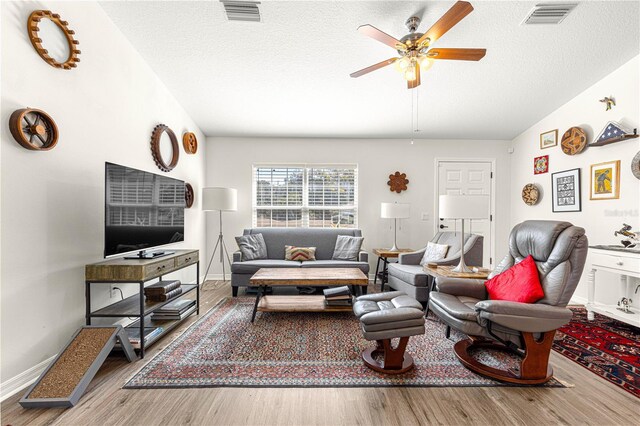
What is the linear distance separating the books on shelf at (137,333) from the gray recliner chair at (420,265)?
2625 mm

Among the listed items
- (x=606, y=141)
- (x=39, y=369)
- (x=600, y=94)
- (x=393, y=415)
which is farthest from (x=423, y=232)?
(x=39, y=369)

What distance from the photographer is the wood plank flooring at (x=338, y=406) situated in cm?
144

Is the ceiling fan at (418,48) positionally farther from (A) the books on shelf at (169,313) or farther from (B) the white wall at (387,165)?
(A) the books on shelf at (169,313)

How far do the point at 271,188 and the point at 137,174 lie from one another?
2585 mm

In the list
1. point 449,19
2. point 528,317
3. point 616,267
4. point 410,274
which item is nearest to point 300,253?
point 410,274

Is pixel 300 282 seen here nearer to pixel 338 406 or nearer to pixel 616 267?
pixel 338 406

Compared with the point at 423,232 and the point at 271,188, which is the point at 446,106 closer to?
the point at 423,232

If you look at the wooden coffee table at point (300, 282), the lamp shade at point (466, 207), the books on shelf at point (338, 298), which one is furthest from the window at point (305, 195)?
the lamp shade at point (466, 207)

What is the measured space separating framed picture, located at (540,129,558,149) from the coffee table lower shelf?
3846mm

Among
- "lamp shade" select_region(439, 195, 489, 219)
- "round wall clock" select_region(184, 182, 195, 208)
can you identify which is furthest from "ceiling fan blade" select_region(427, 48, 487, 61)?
"round wall clock" select_region(184, 182, 195, 208)

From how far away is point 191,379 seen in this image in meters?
1.79

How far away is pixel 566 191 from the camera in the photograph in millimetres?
3676

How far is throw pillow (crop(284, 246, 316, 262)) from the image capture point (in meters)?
4.03

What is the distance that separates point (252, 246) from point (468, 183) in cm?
388
